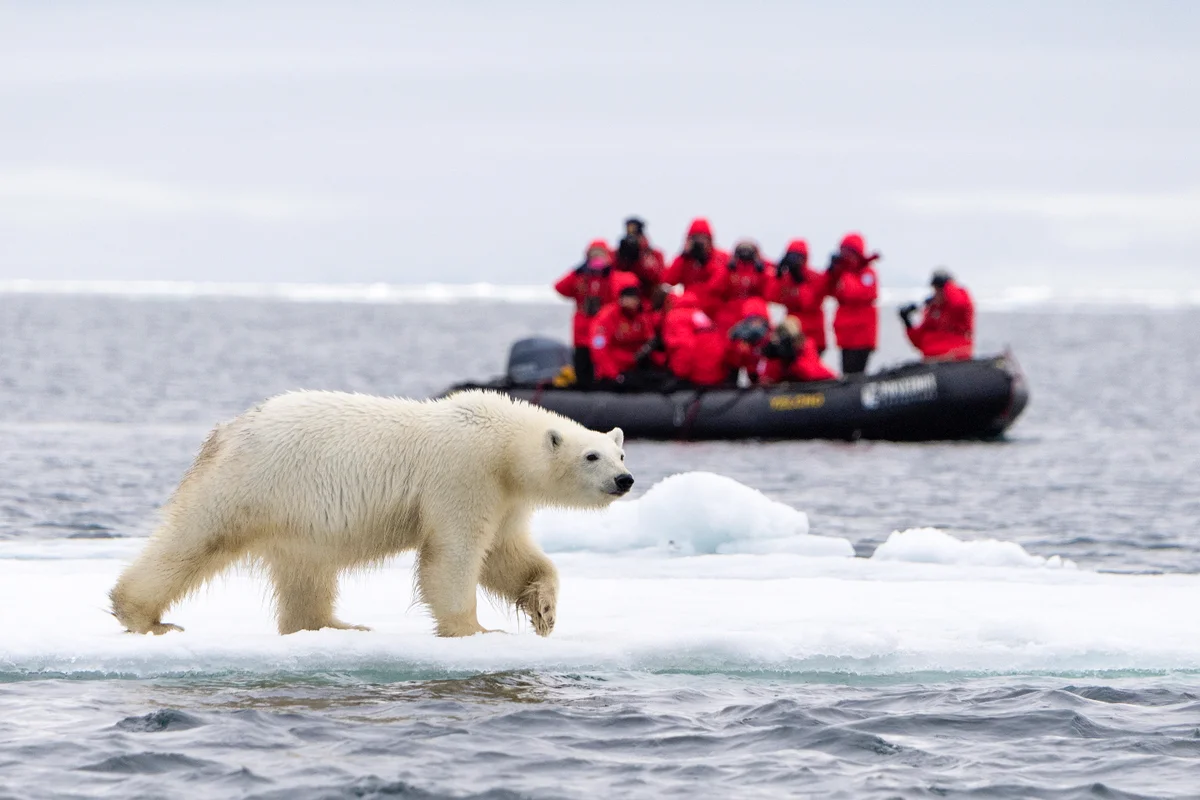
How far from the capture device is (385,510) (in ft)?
24.3

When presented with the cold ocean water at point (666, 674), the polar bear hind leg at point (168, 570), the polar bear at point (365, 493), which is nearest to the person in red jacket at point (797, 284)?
the cold ocean water at point (666, 674)

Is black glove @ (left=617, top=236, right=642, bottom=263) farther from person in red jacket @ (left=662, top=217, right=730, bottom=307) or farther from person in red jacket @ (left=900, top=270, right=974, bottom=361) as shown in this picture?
person in red jacket @ (left=900, top=270, right=974, bottom=361)

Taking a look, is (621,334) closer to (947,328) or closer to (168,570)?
(947,328)

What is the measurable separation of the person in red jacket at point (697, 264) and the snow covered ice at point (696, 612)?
381 inches

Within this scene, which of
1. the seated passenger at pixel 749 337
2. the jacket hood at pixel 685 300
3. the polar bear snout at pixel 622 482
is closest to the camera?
the polar bear snout at pixel 622 482

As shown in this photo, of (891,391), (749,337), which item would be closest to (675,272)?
(749,337)

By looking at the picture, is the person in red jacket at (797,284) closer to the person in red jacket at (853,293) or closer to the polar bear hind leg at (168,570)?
the person in red jacket at (853,293)

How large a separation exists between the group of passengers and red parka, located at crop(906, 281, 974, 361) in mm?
25

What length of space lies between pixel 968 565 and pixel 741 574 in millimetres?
1432

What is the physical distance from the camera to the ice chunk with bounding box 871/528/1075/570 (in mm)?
10086

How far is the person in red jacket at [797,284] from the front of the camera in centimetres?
2019

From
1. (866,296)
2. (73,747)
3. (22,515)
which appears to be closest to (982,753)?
(73,747)

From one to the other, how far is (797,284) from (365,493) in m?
13.5

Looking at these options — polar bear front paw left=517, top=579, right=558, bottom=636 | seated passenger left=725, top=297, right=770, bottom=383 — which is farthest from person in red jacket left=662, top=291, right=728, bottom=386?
polar bear front paw left=517, top=579, right=558, bottom=636
